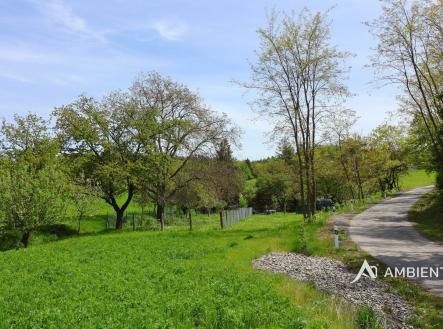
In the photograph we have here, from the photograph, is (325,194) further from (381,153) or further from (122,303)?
(122,303)

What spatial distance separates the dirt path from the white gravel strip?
1.24 m

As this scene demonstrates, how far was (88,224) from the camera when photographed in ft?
153

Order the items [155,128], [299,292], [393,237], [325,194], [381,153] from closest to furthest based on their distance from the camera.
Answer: [299,292] → [393,237] → [155,128] → [381,153] → [325,194]

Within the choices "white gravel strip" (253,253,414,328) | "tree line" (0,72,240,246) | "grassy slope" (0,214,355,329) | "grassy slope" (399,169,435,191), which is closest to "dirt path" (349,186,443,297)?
"white gravel strip" (253,253,414,328)

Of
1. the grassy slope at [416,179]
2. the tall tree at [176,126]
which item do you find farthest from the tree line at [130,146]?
the grassy slope at [416,179]

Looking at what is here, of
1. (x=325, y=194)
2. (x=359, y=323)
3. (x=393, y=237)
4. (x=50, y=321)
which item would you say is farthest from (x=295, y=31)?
(x=325, y=194)

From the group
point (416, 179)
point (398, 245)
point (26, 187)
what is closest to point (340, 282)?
point (398, 245)

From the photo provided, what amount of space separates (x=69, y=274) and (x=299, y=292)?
287 inches

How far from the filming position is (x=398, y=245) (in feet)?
55.3

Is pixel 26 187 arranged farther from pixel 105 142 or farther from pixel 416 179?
pixel 416 179

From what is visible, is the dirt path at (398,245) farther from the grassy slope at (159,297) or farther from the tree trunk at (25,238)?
the tree trunk at (25,238)

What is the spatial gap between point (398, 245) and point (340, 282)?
6.55 m

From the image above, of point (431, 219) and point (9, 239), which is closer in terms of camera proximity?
point (431, 219)

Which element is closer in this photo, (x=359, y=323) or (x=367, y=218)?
(x=359, y=323)
